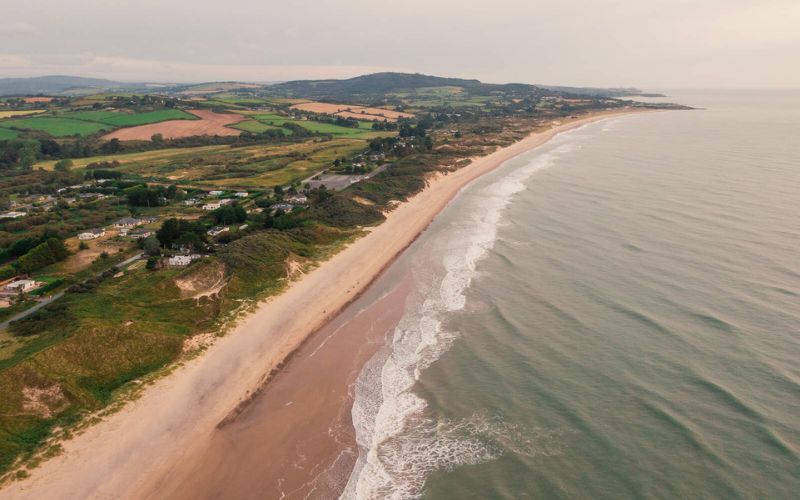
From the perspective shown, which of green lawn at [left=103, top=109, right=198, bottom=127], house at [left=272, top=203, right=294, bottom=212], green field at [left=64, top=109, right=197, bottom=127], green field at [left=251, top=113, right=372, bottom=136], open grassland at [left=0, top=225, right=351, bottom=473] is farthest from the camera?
green field at [left=251, top=113, right=372, bottom=136]

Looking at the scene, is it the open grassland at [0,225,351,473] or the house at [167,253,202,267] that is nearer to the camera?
the open grassland at [0,225,351,473]

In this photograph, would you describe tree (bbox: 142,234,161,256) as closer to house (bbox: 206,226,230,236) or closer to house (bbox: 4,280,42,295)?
house (bbox: 206,226,230,236)

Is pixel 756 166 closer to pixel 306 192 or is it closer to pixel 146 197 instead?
pixel 306 192

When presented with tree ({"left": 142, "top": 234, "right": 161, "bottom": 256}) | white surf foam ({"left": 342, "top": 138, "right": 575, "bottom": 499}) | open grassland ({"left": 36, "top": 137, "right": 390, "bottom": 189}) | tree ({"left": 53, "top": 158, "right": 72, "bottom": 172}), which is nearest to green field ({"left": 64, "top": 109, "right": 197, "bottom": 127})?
open grassland ({"left": 36, "top": 137, "right": 390, "bottom": 189})

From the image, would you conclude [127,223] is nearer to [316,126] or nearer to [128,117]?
[316,126]

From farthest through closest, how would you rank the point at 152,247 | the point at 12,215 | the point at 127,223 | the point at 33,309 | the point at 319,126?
the point at 319,126
the point at 12,215
the point at 127,223
the point at 152,247
the point at 33,309

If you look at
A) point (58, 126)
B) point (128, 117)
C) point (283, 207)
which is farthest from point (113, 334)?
point (128, 117)

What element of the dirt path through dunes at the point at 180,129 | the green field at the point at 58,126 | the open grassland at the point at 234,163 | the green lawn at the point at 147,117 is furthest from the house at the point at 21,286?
the green lawn at the point at 147,117
